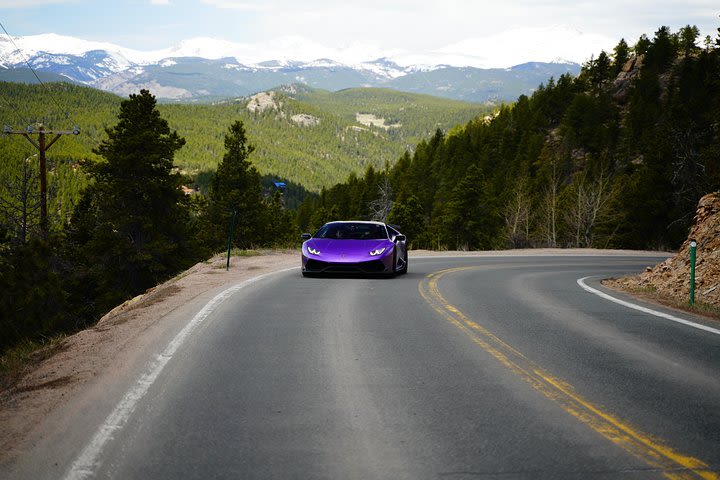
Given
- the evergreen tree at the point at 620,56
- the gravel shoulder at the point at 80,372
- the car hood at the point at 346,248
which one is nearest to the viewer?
the gravel shoulder at the point at 80,372

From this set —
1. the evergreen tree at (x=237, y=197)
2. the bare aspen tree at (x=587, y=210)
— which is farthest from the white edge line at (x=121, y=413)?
the bare aspen tree at (x=587, y=210)

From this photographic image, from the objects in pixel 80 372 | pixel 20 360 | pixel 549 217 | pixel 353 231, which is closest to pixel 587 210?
pixel 549 217

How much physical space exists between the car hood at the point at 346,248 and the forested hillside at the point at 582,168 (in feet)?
27.4

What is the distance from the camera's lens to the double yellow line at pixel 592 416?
401 centimetres

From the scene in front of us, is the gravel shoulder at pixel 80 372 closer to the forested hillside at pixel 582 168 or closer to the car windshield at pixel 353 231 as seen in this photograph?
the car windshield at pixel 353 231

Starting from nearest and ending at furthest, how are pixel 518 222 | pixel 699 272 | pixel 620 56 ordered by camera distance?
pixel 699 272, pixel 518 222, pixel 620 56

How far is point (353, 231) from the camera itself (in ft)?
56.1

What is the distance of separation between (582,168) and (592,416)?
286ft

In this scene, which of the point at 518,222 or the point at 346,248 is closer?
the point at 346,248

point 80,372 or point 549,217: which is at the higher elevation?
point 549,217

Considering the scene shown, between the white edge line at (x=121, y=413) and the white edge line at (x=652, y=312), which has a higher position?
the white edge line at (x=121, y=413)

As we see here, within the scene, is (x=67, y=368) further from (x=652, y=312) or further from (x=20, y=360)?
(x=652, y=312)

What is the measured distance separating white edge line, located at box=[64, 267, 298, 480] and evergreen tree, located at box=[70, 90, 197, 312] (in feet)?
89.6

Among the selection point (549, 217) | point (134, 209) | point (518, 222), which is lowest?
point (518, 222)
